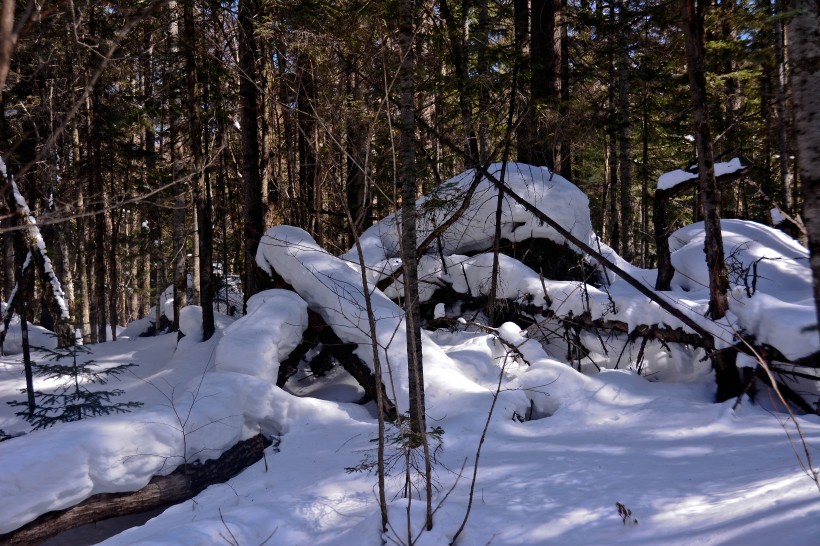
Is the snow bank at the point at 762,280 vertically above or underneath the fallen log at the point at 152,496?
above

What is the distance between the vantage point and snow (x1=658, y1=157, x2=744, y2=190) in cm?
625

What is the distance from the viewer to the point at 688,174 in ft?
21.3

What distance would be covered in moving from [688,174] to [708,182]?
75 centimetres

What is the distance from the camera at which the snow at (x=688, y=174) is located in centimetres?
625

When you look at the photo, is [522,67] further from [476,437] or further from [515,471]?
[515,471]

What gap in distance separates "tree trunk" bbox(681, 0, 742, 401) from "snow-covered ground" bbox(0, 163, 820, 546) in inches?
10.6

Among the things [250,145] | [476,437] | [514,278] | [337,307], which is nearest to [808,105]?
[476,437]

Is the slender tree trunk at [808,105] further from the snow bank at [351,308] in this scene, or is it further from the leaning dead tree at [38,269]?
the leaning dead tree at [38,269]

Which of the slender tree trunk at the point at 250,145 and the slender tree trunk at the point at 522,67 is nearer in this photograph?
the slender tree trunk at the point at 522,67

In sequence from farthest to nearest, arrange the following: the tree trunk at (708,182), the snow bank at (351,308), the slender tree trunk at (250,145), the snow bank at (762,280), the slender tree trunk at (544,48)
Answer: the slender tree trunk at (544,48) → the slender tree trunk at (250,145) → the snow bank at (351,308) → the tree trunk at (708,182) → the snow bank at (762,280)

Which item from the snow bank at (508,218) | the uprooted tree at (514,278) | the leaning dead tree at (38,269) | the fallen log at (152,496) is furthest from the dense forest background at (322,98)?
the fallen log at (152,496)

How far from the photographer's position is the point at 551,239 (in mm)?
9227

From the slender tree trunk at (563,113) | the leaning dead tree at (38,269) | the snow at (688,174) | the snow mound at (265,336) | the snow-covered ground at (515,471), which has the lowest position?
the snow-covered ground at (515,471)

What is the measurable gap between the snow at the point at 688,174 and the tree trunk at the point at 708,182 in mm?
547
